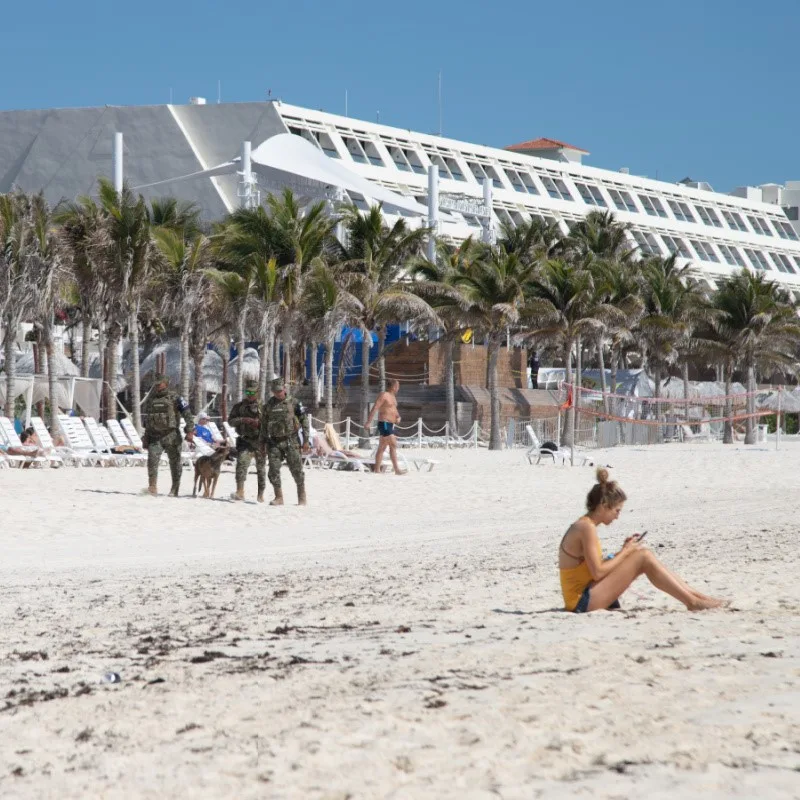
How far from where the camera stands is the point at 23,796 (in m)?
3.90

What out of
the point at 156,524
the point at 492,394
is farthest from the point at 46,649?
the point at 492,394

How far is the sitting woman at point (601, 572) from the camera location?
7188mm

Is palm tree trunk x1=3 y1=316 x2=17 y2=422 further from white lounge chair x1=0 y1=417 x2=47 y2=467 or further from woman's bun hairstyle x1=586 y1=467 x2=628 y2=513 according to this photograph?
woman's bun hairstyle x1=586 y1=467 x2=628 y2=513

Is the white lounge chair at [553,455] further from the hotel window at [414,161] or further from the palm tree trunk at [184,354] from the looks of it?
the hotel window at [414,161]

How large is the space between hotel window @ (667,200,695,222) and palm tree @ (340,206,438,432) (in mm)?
44462

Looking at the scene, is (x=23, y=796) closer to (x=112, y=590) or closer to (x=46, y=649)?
(x=46, y=649)

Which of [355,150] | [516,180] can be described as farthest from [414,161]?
[516,180]

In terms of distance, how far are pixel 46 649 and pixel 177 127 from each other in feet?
172

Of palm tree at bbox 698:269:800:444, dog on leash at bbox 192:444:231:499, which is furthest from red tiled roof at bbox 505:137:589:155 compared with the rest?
dog on leash at bbox 192:444:231:499

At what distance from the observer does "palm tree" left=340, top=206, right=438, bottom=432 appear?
108 ft

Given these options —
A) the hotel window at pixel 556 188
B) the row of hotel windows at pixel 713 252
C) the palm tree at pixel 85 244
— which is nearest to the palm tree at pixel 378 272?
the palm tree at pixel 85 244

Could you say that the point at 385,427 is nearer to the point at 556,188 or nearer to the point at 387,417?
the point at 387,417

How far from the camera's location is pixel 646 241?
72.6 m

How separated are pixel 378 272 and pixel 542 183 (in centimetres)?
3705
